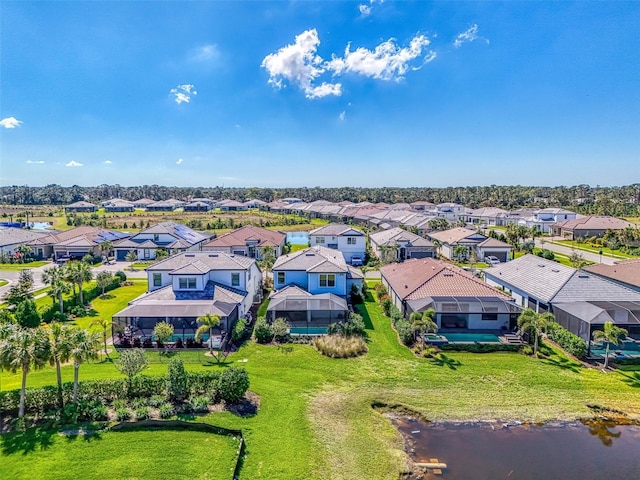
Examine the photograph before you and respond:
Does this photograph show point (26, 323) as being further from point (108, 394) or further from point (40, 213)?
point (40, 213)

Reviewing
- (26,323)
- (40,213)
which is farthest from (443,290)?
(40,213)

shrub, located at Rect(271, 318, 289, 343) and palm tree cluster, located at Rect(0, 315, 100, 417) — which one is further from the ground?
palm tree cluster, located at Rect(0, 315, 100, 417)

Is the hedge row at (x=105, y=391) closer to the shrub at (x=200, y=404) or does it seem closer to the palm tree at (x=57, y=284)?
the shrub at (x=200, y=404)

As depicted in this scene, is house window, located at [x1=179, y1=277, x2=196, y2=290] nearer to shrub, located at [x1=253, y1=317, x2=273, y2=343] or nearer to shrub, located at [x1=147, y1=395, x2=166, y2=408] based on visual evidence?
shrub, located at [x1=253, y1=317, x2=273, y2=343]

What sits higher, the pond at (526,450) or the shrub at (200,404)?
the shrub at (200,404)

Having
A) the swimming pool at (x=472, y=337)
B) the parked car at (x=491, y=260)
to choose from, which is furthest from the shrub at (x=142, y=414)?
the parked car at (x=491, y=260)

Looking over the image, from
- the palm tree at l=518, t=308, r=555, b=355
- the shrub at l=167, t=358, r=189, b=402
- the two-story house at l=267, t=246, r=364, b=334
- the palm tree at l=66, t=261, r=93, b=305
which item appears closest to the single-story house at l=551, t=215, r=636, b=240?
the two-story house at l=267, t=246, r=364, b=334
